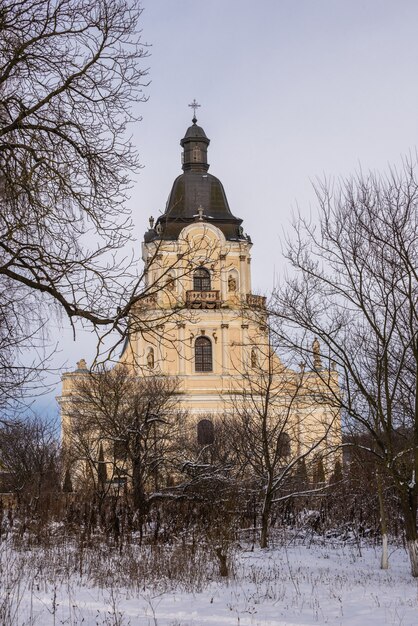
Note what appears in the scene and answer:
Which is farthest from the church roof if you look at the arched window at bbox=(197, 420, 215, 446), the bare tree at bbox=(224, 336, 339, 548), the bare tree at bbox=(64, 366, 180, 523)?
the bare tree at bbox=(224, 336, 339, 548)

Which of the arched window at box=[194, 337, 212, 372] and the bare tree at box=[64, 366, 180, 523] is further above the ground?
the arched window at box=[194, 337, 212, 372]

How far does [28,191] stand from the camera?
6.30m

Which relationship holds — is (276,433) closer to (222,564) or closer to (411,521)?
(411,521)

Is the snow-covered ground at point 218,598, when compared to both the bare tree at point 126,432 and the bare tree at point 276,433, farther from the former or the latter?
the bare tree at point 126,432

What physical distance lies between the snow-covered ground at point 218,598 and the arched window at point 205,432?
89.0 ft

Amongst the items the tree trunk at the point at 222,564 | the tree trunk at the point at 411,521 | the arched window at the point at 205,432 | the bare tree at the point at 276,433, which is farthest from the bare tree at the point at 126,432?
the tree trunk at the point at 411,521

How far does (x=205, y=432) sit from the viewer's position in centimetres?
4334

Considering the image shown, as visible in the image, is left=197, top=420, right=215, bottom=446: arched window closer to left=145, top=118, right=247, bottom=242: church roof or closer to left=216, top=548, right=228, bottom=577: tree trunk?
left=145, top=118, right=247, bottom=242: church roof

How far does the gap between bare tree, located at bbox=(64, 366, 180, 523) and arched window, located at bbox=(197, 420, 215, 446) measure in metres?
2.50

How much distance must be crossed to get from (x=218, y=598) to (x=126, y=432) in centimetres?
1073

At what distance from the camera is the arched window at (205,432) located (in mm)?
41694

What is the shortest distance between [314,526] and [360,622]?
1369cm

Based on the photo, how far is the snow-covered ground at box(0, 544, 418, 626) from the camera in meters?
8.59

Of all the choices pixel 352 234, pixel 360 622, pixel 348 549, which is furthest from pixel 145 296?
pixel 348 549
